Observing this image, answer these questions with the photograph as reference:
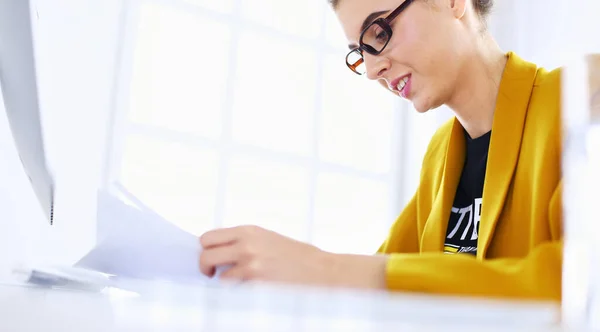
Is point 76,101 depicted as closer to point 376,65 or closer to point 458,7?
point 376,65

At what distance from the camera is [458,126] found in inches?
49.3

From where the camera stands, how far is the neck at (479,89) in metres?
1.20

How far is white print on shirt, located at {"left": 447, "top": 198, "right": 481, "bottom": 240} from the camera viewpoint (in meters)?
1.09

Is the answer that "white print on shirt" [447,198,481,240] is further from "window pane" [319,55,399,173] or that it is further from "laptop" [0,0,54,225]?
"window pane" [319,55,399,173]

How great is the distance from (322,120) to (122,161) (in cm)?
73

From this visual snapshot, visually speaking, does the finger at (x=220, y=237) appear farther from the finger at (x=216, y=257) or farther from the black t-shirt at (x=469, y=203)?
the black t-shirt at (x=469, y=203)

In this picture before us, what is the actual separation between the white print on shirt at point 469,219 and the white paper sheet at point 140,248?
596 millimetres

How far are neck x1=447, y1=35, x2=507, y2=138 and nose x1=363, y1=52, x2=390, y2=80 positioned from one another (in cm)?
15

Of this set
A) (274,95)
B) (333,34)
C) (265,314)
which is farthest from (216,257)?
(333,34)

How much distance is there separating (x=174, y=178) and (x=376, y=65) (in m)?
0.88

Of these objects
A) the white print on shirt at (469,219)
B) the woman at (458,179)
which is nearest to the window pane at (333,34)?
the woman at (458,179)

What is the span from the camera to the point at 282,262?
60 centimetres

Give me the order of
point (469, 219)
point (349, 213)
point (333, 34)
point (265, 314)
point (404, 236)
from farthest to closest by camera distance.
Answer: point (333, 34)
point (349, 213)
point (404, 236)
point (469, 219)
point (265, 314)

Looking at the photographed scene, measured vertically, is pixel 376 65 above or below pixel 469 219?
above
